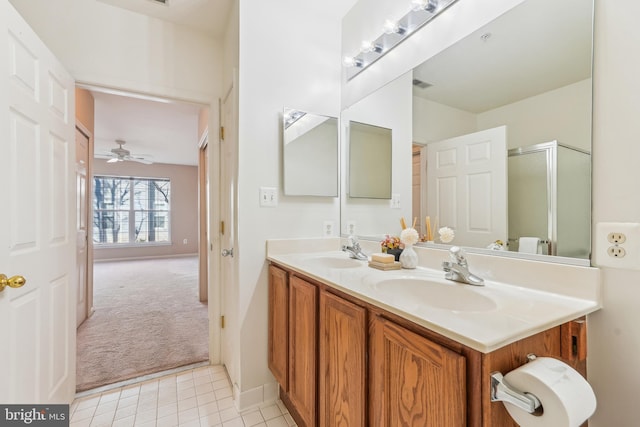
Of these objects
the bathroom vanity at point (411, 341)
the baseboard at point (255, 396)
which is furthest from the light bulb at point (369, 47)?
the baseboard at point (255, 396)

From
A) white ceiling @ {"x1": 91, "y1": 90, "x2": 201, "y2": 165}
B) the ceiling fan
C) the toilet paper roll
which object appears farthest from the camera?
the ceiling fan

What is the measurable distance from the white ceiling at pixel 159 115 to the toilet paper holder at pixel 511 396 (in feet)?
7.69

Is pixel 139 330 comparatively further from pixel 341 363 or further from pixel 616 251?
pixel 616 251

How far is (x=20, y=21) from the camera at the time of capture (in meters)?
1.14

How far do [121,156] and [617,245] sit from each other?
599 centimetres

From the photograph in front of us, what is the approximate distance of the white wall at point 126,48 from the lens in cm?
166

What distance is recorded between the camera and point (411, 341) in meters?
0.72

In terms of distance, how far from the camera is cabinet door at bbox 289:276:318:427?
119cm

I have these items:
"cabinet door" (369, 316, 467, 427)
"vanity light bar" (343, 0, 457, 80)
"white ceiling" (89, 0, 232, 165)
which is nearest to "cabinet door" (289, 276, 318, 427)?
"cabinet door" (369, 316, 467, 427)

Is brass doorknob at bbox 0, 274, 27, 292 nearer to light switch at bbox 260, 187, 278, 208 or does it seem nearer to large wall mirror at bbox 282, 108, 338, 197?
light switch at bbox 260, 187, 278, 208

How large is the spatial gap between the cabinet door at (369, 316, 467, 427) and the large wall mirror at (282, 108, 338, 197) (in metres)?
1.11

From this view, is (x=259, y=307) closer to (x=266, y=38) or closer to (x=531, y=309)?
(x=531, y=309)

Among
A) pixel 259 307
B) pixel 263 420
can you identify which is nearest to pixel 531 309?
pixel 259 307

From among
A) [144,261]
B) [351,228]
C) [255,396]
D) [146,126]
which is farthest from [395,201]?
[144,261]
